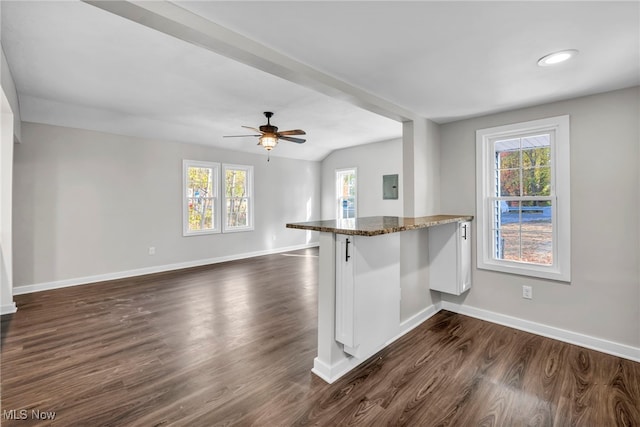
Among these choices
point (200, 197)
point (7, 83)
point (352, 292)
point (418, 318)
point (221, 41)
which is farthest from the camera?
point (200, 197)

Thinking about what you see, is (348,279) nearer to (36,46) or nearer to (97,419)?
(97,419)

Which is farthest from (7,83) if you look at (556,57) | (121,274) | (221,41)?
(556,57)

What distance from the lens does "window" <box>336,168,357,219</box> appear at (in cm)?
714

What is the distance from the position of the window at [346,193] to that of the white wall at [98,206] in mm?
2582

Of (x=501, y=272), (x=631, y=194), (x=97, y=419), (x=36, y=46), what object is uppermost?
(x=36, y=46)

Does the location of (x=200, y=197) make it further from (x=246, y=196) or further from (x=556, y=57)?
(x=556, y=57)

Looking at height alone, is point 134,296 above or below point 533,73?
below

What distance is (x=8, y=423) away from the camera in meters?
1.67

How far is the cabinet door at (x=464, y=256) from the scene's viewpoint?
3.11m

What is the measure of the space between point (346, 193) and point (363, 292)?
17.7 feet

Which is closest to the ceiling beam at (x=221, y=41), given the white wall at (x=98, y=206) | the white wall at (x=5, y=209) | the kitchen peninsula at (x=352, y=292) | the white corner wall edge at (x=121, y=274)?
the kitchen peninsula at (x=352, y=292)

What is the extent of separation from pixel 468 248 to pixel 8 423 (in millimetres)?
3963

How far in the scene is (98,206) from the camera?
183 inches

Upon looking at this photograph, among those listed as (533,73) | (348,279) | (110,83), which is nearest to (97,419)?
(348,279)
